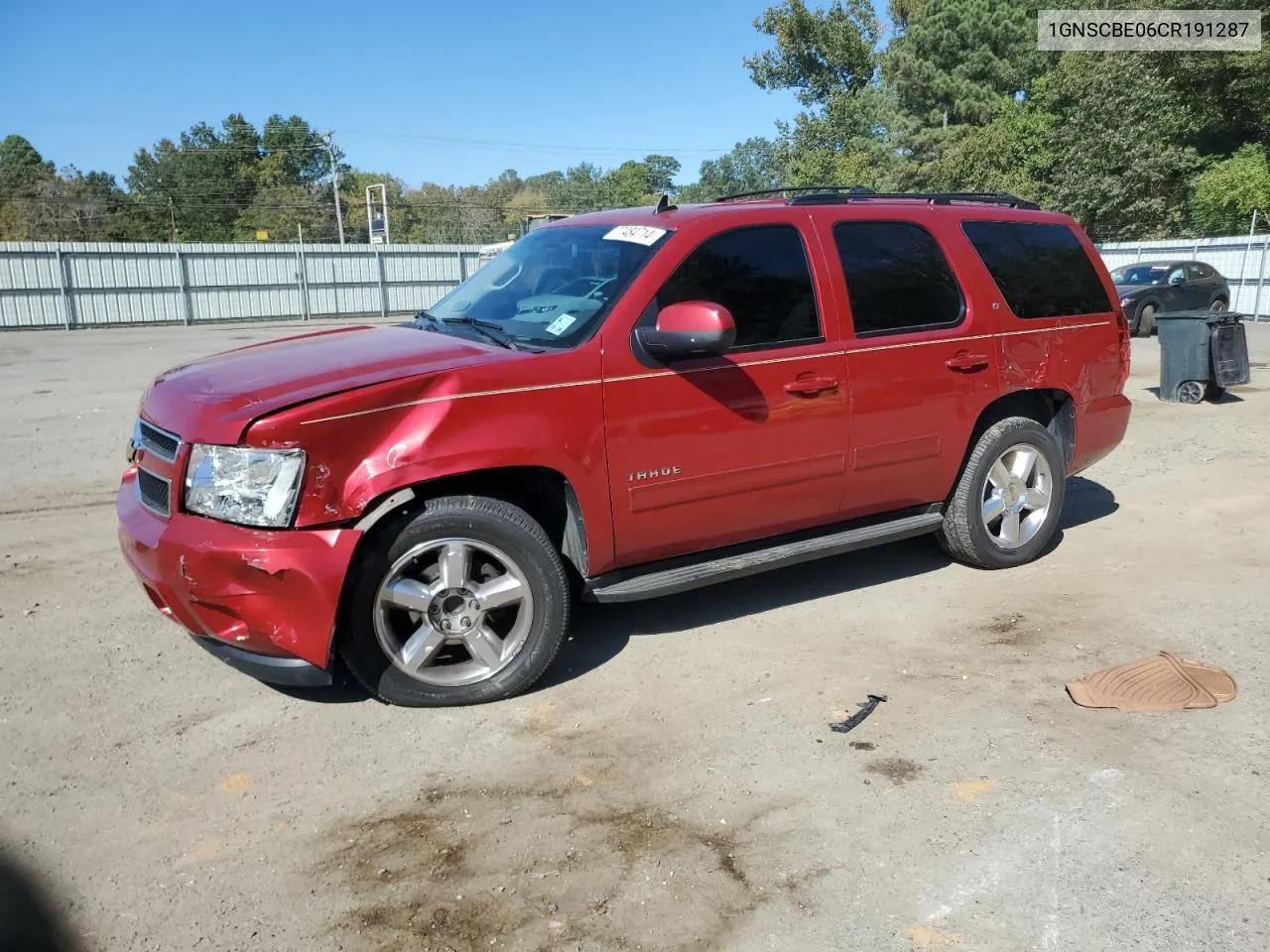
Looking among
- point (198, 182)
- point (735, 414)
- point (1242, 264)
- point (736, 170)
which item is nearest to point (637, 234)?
point (735, 414)

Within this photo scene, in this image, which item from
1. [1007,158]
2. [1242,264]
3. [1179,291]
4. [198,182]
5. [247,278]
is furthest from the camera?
[198,182]

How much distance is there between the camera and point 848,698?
397 cm

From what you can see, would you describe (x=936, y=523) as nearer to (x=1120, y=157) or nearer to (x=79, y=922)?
(x=79, y=922)

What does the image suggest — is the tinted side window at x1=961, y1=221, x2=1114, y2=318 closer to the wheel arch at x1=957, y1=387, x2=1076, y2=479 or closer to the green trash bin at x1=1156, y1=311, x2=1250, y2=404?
the wheel arch at x1=957, y1=387, x2=1076, y2=479

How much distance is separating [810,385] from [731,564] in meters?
0.88

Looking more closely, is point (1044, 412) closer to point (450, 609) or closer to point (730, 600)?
point (730, 600)

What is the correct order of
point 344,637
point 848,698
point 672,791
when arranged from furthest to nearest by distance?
point 848,698 → point 344,637 → point 672,791

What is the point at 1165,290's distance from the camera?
67.9 feet

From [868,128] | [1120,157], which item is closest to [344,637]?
[1120,157]

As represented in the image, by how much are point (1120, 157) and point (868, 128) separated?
13493mm

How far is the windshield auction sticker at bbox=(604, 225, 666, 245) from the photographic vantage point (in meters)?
4.35

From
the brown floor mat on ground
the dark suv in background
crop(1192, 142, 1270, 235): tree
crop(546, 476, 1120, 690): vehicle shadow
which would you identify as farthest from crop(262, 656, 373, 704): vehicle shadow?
crop(1192, 142, 1270, 235): tree

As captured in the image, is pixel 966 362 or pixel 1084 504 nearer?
pixel 966 362

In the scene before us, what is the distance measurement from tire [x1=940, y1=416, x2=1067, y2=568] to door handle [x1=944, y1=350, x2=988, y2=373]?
399 millimetres
